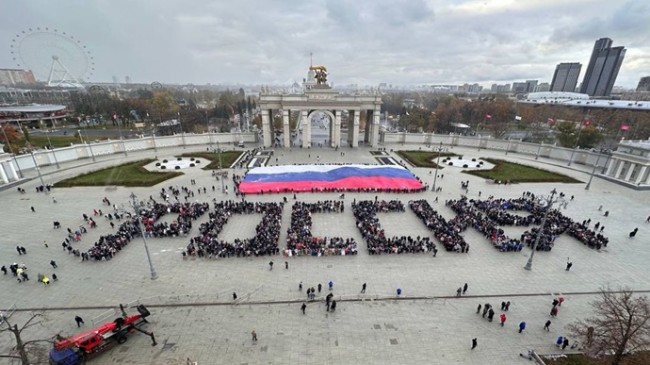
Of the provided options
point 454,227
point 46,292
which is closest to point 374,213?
point 454,227

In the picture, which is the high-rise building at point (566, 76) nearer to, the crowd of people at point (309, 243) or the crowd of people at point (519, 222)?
the crowd of people at point (519, 222)

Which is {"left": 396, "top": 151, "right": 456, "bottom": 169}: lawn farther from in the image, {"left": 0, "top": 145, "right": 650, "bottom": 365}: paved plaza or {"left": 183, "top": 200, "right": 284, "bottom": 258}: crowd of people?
{"left": 183, "top": 200, "right": 284, "bottom": 258}: crowd of people

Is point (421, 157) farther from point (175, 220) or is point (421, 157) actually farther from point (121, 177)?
point (121, 177)

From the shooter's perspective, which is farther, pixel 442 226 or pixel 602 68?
pixel 602 68

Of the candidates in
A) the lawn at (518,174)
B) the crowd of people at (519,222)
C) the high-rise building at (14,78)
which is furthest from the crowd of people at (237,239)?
the high-rise building at (14,78)

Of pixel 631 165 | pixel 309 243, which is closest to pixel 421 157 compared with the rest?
pixel 631 165
